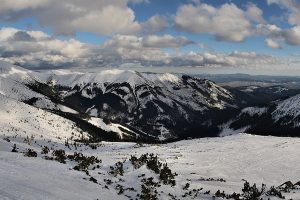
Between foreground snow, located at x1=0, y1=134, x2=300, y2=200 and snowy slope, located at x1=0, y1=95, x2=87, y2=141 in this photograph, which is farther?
snowy slope, located at x1=0, y1=95, x2=87, y2=141

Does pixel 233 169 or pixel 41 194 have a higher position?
pixel 41 194

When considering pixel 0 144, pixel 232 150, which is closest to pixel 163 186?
pixel 0 144

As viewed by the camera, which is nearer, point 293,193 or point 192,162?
point 293,193

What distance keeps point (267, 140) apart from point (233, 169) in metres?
31.4

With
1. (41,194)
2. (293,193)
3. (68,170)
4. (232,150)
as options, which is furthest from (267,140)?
(41,194)

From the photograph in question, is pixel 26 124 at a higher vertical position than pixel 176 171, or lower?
lower

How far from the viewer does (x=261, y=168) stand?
Answer: 46.1 metres

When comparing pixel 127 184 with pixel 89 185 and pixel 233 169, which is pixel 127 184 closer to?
pixel 89 185

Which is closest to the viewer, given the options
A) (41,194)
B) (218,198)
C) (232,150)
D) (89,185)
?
(41,194)

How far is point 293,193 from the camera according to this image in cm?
3025

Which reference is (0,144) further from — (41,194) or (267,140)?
(267,140)

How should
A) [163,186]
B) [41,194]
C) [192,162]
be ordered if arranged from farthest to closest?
[192,162], [163,186], [41,194]

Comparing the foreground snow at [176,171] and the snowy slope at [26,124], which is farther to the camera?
the snowy slope at [26,124]

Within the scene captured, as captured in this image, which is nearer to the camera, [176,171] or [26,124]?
[176,171]
